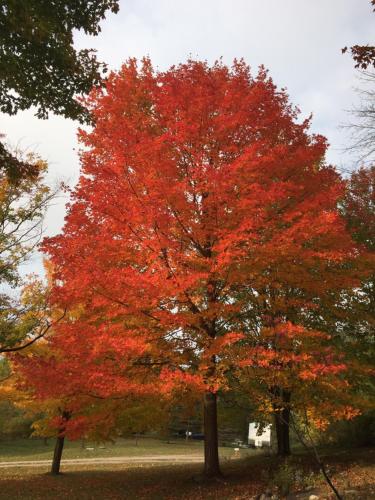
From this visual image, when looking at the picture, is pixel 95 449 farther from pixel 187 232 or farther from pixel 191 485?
pixel 187 232

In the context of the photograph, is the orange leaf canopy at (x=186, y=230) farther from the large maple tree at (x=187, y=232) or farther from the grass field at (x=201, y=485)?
the grass field at (x=201, y=485)

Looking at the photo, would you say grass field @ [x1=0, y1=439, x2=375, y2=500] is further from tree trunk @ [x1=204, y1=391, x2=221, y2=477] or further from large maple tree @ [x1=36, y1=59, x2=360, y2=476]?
large maple tree @ [x1=36, y1=59, x2=360, y2=476]

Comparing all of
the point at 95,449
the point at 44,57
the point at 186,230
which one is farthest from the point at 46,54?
the point at 95,449

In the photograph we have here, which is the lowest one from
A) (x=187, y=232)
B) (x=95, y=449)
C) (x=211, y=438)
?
(x=95, y=449)

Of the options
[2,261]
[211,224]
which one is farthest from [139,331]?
[2,261]

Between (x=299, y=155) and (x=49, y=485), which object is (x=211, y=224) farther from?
(x=49, y=485)

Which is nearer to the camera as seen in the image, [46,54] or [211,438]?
[46,54]

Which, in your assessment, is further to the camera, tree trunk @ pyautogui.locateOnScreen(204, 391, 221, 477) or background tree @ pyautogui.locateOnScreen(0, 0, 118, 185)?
tree trunk @ pyautogui.locateOnScreen(204, 391, 221, 477)

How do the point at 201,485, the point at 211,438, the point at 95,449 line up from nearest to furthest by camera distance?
the point at 201,485 → the point at 211,438 → the point at 95,449

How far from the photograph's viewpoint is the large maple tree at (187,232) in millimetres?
9266

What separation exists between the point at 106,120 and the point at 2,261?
19.2 ft

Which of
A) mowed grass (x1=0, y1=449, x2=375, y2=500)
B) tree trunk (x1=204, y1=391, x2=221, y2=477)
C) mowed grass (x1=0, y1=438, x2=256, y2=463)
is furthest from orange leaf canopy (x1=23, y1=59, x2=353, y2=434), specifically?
mowed grass (x1=0, y1=438, x2=256, y2=463)

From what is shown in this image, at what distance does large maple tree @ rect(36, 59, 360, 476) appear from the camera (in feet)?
30.4

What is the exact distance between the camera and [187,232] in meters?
10.3
